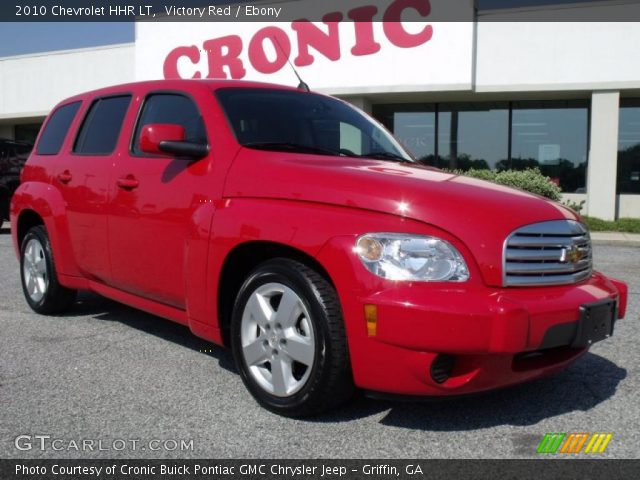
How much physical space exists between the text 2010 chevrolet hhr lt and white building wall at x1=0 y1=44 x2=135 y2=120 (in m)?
18.0

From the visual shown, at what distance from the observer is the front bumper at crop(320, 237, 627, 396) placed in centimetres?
260

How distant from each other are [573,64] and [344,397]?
1380 centimetres

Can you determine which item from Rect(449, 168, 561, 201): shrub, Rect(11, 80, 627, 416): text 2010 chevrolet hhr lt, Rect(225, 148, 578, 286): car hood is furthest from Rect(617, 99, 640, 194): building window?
Rect(225, 148, 578, 286): car hood

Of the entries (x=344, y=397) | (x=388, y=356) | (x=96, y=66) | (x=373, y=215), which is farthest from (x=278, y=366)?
(x=96, y=66)

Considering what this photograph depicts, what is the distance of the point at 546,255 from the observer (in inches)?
114

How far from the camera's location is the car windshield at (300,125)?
371 centimetres

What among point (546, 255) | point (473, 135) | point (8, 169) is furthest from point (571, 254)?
point (473, 135)

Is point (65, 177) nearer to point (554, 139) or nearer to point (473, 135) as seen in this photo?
point (473, 135)

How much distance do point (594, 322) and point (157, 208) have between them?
97.5 inches

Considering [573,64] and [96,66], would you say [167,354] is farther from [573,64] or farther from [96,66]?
[96,66]

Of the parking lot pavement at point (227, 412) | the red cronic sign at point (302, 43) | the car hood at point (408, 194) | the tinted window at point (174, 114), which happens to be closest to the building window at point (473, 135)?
the red cronic sign at point (302, 43)

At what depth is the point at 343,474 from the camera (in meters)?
2.58

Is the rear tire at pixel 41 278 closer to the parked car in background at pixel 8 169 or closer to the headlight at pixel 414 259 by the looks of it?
the headlight at pixel 414 259

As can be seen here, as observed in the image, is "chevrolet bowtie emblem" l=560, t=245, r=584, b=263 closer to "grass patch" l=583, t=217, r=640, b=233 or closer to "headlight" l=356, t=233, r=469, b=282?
"headlight" l=356, t=233, r=469, b=282
